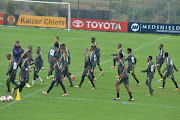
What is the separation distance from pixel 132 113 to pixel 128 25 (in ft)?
120

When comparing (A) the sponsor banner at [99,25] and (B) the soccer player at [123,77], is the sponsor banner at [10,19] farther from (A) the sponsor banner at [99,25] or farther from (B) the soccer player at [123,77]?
Answer: (B) the soccer player at [123,77]

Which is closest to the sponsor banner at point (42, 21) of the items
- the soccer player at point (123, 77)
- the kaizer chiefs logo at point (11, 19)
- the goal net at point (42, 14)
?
the goal net at point (42, 14)

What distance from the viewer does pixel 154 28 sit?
51688 mm

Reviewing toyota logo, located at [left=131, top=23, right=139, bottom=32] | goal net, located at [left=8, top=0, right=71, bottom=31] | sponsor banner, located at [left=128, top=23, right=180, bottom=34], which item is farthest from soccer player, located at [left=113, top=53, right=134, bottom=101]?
toyota logo, located at [left=131, top=23, right=139, bottom=32]

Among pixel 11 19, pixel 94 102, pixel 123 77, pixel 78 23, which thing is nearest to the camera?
pixel 123 77

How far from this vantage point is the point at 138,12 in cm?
6006

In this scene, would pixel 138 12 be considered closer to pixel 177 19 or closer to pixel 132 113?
pixel 177 19

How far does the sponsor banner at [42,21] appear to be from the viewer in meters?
52.6

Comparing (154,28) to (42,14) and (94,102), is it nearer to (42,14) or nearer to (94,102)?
(42,14)

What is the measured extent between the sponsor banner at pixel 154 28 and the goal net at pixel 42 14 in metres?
9.06

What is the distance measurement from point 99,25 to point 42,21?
8.01 meters

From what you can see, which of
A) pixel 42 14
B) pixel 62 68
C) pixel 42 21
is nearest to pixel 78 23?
pixel 42 21

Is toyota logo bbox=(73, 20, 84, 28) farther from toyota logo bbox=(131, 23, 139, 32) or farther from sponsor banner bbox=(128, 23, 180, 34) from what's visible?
toyota logo bbox=(131, 23, 139, 32)

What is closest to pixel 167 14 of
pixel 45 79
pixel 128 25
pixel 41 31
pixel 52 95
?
pixel 128 25
